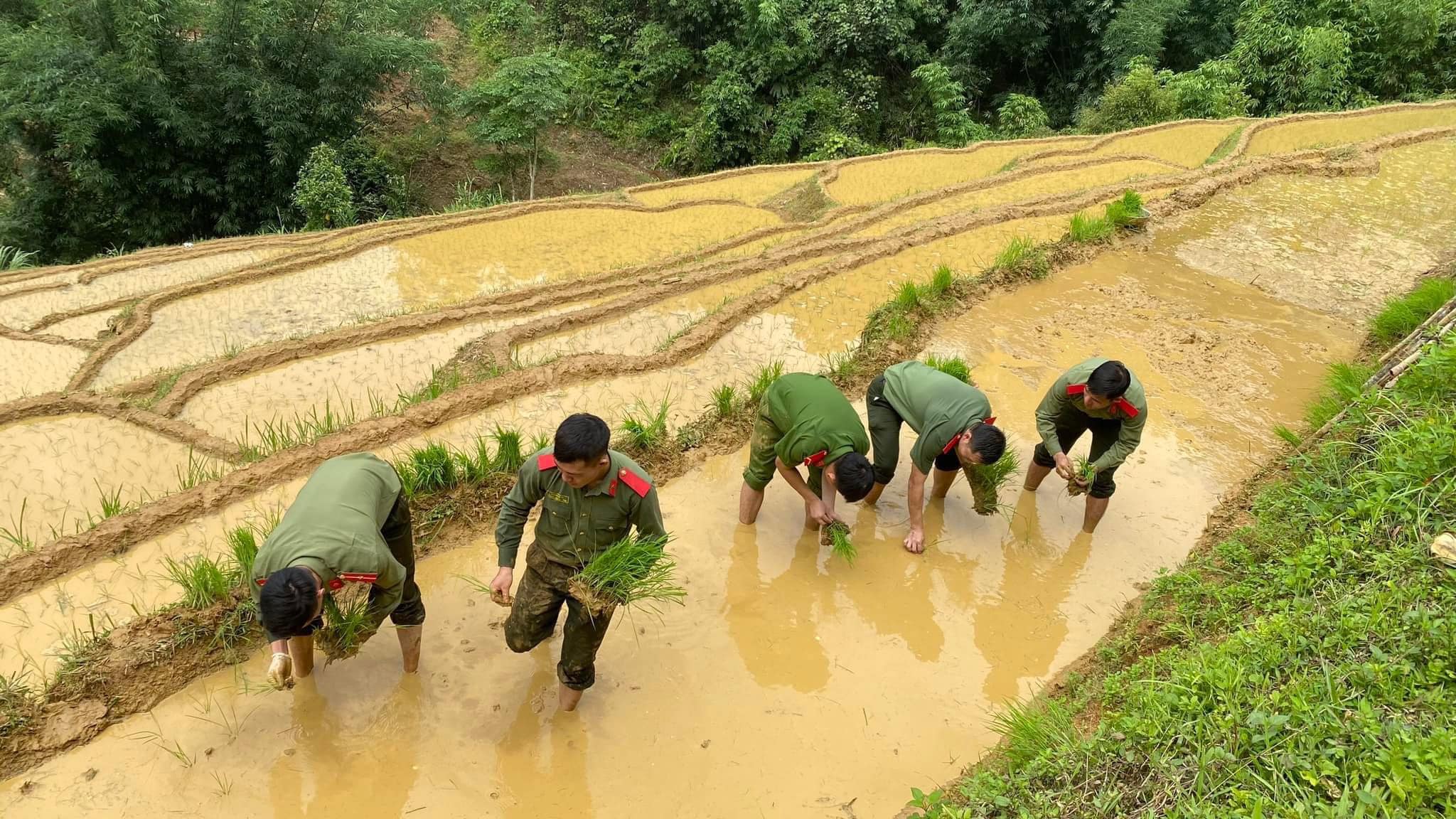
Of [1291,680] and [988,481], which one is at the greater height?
[1291,680]

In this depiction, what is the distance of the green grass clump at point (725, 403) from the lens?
208 inches

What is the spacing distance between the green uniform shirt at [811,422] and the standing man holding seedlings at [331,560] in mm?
1746

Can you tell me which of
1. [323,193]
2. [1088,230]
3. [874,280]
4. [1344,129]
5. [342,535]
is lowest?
[323,193]

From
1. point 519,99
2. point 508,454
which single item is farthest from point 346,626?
point 519,99

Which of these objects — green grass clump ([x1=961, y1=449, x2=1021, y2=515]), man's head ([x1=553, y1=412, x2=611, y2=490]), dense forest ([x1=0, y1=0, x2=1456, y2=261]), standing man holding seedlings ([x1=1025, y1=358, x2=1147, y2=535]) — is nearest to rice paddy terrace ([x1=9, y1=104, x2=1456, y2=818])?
green grass clump ([x1=961, y1=449, x2=1021, y2=515])

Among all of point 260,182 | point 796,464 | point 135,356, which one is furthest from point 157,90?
point 796,464

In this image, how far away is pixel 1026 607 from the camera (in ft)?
13.5

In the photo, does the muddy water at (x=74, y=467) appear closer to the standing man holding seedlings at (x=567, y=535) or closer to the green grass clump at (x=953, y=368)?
the standing man holding seedlings at (x=567, y=535)

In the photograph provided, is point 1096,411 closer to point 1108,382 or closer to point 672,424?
point 1108,382

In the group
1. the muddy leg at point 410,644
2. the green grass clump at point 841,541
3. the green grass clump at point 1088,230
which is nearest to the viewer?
the muddy leg at point 410,644

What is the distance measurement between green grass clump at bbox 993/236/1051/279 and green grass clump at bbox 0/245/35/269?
1322 cm

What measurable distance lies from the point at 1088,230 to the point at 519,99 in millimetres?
10554

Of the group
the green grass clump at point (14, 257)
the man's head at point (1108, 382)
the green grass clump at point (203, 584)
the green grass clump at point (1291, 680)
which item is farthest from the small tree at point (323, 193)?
the green grass clump at point (1291, 680)

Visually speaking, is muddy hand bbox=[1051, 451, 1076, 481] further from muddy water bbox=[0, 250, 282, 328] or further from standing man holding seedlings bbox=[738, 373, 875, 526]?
muddy water bbox=[0, 250, 282, 328]
